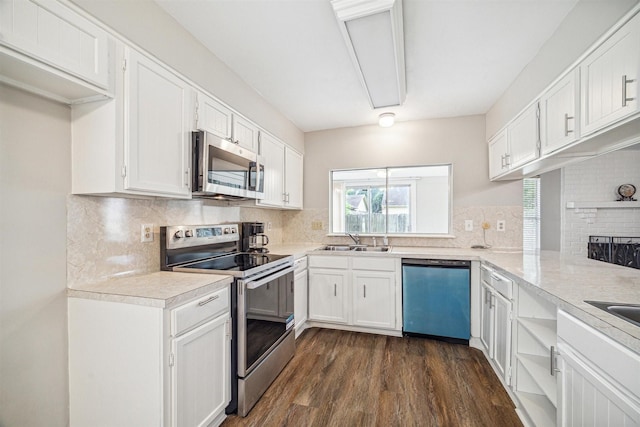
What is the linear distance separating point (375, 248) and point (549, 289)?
6.54 feet

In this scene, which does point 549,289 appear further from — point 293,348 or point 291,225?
point 291,225

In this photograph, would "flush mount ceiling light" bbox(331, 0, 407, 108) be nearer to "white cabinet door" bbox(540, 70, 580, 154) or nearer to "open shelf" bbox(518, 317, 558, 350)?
"white cabinet door" bbox(540, 70, 580, 154)

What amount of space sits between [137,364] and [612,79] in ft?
8.49

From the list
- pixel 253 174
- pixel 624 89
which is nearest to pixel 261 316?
pixel 253 174

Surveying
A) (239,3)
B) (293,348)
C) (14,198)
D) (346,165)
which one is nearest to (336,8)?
(239,3)

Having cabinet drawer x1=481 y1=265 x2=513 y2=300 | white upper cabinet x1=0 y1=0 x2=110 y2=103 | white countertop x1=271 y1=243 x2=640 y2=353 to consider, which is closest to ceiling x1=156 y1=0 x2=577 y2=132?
white upper cabinet x1=0 y1=0 x2=110 y2=103

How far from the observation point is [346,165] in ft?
11.9

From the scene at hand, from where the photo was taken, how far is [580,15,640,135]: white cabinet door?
3.77ft

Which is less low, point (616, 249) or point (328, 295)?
point (616, 249)

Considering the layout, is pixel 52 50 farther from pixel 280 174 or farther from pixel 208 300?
pixel 280 174

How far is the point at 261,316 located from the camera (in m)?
1.89

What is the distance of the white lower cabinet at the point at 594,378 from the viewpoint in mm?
817

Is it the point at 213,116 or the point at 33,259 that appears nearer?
the point at 33,259

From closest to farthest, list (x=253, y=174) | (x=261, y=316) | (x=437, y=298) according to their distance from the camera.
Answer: (x=261, y=316) → (x=253, y=174) → (x=437, y=298)
